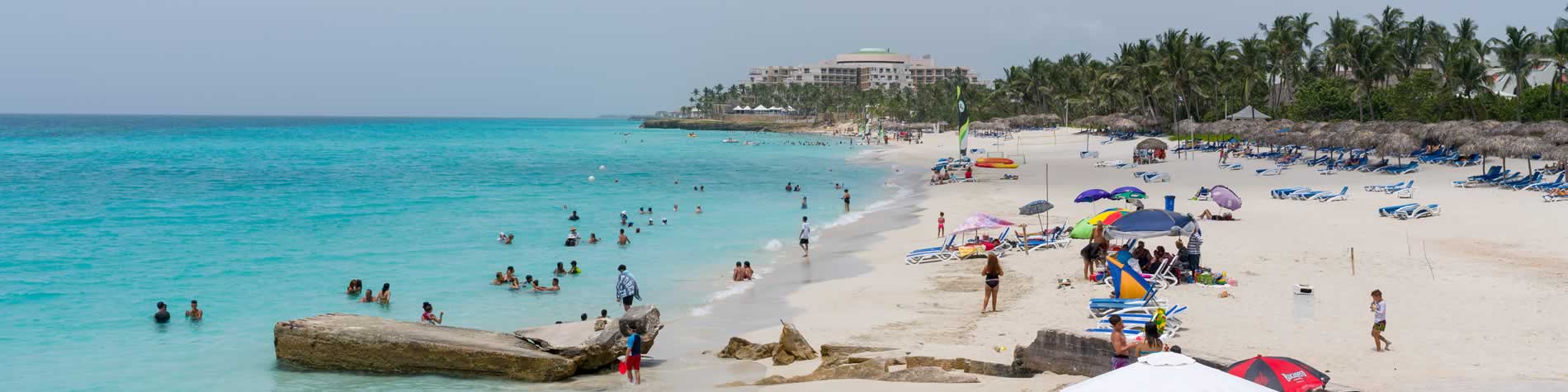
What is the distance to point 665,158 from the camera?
271 feet

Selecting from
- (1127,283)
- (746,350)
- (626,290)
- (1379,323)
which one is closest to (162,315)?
(626,290)

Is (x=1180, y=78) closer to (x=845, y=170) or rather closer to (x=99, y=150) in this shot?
(x=845, y=170)

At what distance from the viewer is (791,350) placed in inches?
525

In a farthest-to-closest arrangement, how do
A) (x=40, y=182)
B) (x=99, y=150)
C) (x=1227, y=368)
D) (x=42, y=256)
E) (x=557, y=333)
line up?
(x=99, y=150) < (x=40, y=182) < (x=42, y=256) < (x=557, y=333) < (x=1227, y=368)

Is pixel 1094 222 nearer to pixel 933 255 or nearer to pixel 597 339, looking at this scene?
pixel 933 255

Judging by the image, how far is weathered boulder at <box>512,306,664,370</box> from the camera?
13.4m

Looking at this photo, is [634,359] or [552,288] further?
[552,288]

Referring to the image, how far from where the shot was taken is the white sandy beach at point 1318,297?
11328 millimetres

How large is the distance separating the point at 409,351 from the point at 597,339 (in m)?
2.40

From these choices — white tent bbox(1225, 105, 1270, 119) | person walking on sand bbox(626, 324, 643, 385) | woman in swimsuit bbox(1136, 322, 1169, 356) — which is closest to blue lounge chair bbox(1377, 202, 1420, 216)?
woman in swimsuit bbox(1136, 322, 1169, 356)

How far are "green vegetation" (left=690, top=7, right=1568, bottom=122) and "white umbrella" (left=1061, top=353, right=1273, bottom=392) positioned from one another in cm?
4385

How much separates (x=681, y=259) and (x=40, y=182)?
5018 centimetres

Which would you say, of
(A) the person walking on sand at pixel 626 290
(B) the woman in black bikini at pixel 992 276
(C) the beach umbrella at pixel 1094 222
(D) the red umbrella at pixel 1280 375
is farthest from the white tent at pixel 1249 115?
(D) the red umbrella at pixel 1280 375

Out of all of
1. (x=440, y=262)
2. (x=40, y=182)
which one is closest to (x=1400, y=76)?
(x=440, y=262)
